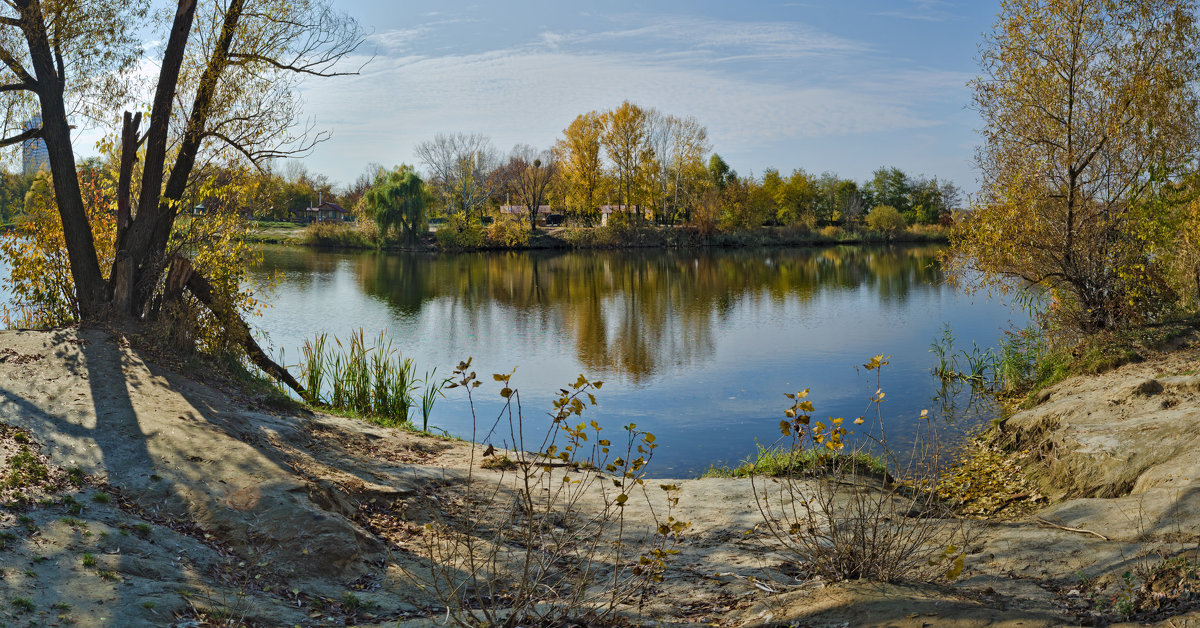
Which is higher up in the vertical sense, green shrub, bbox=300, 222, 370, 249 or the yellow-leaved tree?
green shrub, bbox=300, 222, 370, 249

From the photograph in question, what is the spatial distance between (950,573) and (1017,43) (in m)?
13.0

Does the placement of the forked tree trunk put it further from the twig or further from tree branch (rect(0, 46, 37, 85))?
the twig

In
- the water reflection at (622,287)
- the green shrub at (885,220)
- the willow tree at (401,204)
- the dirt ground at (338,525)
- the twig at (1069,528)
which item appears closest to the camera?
the dirt ground at (338,525)

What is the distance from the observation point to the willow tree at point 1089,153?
13.8m

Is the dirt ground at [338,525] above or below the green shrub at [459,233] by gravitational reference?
below

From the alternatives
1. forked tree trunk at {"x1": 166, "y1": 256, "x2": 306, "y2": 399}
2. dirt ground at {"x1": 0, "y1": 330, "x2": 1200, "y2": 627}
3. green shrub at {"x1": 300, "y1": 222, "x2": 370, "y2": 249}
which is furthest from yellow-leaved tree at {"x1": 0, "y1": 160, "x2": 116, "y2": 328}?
green shrub at {"x1": 300, "y1": 222, "x2": 370, "y2": 249}

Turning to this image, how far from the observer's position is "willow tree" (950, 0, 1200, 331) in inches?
543

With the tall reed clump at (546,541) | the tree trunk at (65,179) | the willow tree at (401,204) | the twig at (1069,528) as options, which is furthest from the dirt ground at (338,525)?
the willow tree at (401,204)

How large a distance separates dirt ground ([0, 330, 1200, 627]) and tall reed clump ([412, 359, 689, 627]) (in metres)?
0.21

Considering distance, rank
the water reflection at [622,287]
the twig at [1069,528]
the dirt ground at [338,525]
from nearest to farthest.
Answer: the dirt ground at [338,525], the twig at [1069,528], the water reflection at [622,287]

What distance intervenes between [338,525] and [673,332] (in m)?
19.1

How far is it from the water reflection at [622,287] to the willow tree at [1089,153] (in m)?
8.47

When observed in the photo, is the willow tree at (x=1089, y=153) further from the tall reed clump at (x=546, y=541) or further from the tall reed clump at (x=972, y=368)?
the tall reed clump at (x=546, y=541)

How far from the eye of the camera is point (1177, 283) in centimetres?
1445
